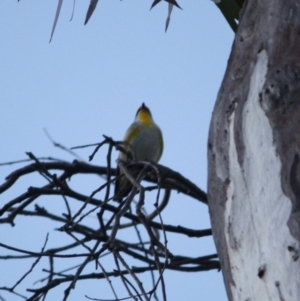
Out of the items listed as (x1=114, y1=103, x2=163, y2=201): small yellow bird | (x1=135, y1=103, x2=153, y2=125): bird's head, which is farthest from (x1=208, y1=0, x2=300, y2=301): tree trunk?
(x1=135, y1=103, x2=153, y2=125): bird's head

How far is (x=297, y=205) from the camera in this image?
1.25 metres

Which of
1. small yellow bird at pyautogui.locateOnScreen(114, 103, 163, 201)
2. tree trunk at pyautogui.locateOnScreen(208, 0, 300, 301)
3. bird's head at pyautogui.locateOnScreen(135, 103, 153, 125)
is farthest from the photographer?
bird's head at pyautogui.locateOnScreen(135, 103, 153, 125)

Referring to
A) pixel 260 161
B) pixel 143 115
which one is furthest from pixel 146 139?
pixel 260 161

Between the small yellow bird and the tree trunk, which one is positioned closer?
the tree trunk

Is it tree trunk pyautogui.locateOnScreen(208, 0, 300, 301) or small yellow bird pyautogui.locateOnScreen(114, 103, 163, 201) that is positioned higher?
small yellow bird pyautogui.locateOnScreen(114, 103, 163, 201)

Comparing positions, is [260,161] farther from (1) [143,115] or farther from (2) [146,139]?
(1) [143,115]

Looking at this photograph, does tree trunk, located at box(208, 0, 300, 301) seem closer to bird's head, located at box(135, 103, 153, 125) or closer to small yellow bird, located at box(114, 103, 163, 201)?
small yellow bird, located at box(114, 103, 163, 201)

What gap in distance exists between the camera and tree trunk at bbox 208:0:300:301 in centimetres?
125

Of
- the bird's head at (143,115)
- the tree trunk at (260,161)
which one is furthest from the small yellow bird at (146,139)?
the tree trunk at (260,161)

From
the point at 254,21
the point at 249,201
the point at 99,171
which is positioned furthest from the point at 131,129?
the point at 249,201

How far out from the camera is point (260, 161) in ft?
4.53

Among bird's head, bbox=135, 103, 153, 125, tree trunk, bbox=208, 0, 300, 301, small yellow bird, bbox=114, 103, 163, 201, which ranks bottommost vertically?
tree trunk, bbox=208, 0, 300, 301

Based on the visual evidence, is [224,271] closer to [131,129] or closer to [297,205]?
[297,205]

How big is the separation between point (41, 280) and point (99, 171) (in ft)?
1.71
